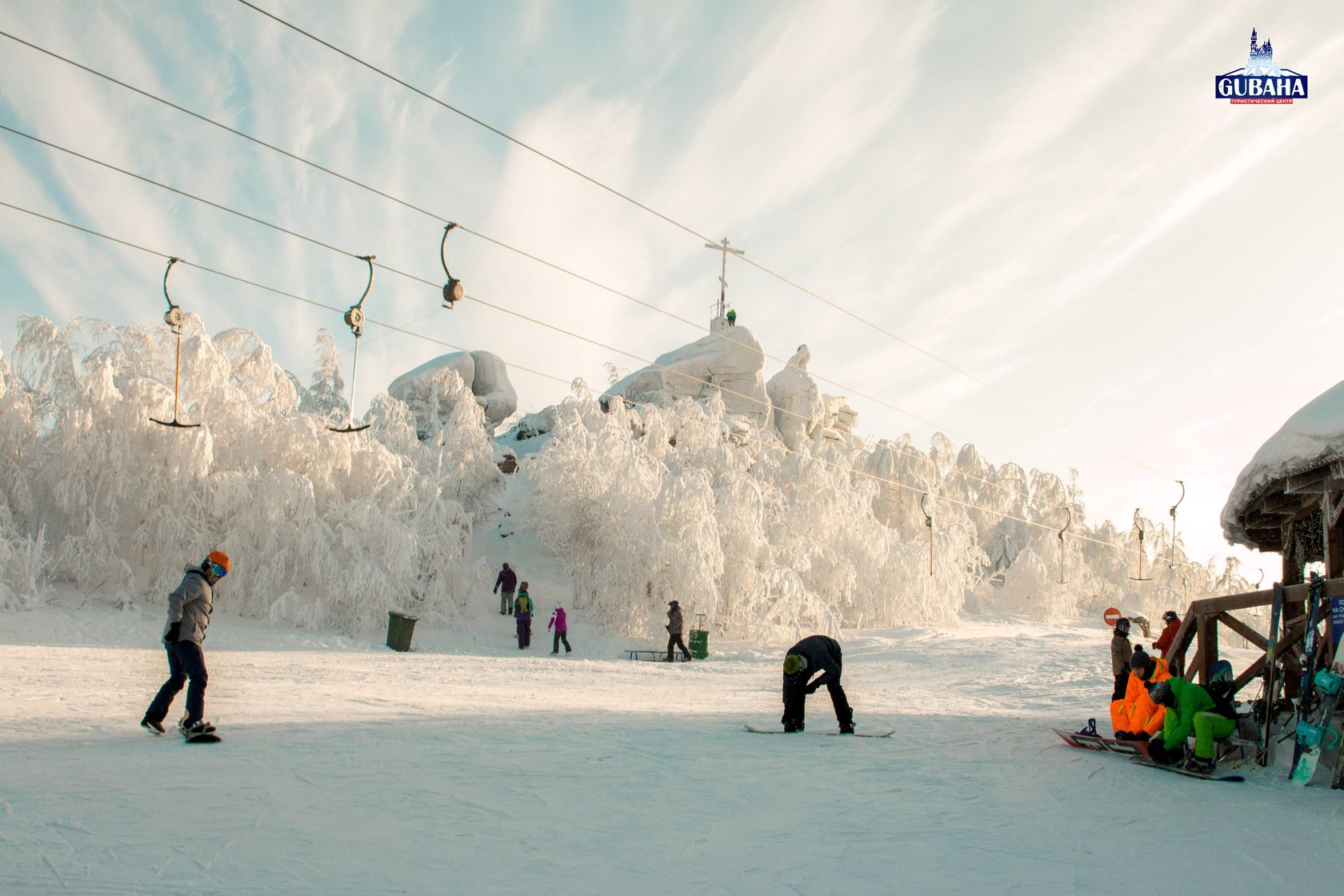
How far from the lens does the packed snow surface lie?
166 inches

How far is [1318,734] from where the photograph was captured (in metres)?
7.15

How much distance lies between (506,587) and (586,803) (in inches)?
750

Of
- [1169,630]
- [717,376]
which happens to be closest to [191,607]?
[1169,630]

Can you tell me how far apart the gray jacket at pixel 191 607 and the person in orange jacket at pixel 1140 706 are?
8.20 metres

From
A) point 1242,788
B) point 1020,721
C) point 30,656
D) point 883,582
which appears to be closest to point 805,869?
point 1242,788

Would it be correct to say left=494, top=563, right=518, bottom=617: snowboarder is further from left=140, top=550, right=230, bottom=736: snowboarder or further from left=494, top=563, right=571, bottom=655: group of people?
left=140, top=550, right=230, bottom=736: snowboarder

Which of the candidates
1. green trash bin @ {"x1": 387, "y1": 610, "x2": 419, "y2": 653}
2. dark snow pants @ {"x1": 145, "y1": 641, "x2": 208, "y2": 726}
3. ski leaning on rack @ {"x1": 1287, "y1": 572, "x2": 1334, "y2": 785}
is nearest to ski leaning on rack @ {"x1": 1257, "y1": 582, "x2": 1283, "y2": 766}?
ski leaning on rack @ {"x1": 1287, "y1": 572, "x2": 1334, "y2": 785}

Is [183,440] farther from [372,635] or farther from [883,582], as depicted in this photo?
[883,582]

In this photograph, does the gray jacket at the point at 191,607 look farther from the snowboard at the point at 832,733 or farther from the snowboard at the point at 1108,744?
the snowboard at the point at 1108,744

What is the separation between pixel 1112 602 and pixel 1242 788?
43.3m

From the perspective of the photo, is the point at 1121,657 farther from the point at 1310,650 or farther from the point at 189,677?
the point at 189,677

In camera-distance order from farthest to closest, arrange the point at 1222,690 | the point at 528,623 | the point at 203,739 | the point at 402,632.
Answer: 1. the point at 528,623
2. the point at 402,632
3. the point at 1222,690
4. the point at 203,739

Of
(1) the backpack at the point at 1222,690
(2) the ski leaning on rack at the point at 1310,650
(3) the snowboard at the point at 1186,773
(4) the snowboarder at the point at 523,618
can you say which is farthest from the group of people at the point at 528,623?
(2) the ski leaning on rack at the point at 1310,650

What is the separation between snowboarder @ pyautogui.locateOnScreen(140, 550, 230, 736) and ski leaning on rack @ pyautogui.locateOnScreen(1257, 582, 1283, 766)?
903 centimetres
